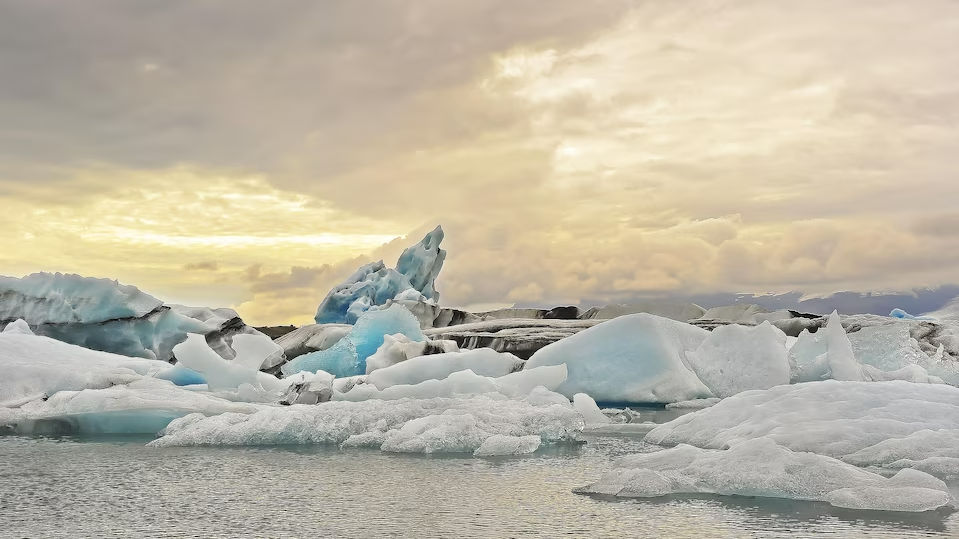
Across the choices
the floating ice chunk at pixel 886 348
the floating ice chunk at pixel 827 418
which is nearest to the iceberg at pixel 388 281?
the floating ice chunk at pixel 886 348

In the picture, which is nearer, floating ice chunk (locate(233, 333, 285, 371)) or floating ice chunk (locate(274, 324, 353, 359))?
floating ice chunk (locate(233, 333, 285, 371))

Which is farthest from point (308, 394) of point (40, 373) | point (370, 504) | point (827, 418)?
point (827, 418)

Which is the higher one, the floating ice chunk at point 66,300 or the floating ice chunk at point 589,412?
the floating ice chunk at point 66,300

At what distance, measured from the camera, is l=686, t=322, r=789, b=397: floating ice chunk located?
512 inches

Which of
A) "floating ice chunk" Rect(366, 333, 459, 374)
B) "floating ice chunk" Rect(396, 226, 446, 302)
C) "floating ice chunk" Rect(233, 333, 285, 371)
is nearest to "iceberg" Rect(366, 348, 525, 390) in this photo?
"floating ice chunk" Rect(366, 333, 459, 374)

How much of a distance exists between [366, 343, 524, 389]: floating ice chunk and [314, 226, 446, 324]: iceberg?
15.7 metres

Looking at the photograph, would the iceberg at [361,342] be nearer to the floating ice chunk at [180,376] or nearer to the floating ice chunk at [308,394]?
the floating ice chunk at [180,376]

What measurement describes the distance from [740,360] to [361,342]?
769 cm

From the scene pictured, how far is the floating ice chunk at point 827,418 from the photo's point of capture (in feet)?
20.4

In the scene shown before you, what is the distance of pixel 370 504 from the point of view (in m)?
4.64

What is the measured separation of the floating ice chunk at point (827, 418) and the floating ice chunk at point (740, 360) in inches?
216

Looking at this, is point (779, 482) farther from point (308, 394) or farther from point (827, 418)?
point (308, 394)

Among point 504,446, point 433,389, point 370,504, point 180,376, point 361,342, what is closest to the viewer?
point 370,504

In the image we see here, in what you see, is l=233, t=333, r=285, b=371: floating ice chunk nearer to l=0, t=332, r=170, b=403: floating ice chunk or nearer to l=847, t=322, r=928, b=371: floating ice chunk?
l=0, t=332, r=170, b=403: floating ice chunk
